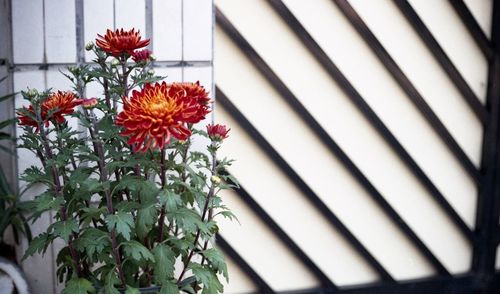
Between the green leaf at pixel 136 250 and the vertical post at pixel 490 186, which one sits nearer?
the green leaf at pixel 136 250

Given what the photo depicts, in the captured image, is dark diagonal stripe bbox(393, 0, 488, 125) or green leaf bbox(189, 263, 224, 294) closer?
green leaf bbox(189, 263, 224, 294)

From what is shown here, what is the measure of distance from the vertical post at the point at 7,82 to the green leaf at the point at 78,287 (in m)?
0.77

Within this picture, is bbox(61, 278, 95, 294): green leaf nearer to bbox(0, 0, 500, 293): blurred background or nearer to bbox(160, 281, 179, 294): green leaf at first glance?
bbox(160, 281, 179, 294): green leaf

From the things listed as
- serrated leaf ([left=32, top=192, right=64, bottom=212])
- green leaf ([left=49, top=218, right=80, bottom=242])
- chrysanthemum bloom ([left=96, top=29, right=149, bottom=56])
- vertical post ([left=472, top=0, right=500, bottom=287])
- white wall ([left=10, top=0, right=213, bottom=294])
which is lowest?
vertical post ([left=472, top=0, right=500, bottom=287])

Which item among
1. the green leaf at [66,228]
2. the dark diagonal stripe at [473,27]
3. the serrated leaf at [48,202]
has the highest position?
the dark diagonal stripe at [473,27]

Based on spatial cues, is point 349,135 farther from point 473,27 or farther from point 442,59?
point 473,27

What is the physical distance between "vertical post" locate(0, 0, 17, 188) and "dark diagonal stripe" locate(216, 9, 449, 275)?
3.31 feet

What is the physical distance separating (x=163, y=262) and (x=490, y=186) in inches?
97.0

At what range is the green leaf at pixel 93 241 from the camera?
6.98 ft

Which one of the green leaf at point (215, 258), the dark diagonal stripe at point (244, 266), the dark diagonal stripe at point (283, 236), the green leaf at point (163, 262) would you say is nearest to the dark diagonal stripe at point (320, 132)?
the dark diagonal stripe at point (283, 236)

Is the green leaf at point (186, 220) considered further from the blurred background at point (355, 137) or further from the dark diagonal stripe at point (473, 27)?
the dark diagonal stripe at point (473, 27)

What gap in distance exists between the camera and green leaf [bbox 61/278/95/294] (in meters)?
2.14

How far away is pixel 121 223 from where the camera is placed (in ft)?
6.73

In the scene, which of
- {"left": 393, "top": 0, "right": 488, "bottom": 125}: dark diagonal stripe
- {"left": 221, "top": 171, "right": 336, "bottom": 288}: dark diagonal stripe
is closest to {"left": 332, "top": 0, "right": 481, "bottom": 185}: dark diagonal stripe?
{"left": 393, "top": 0, "right": 488, "bottom": 125}: dark diagonal stripe
